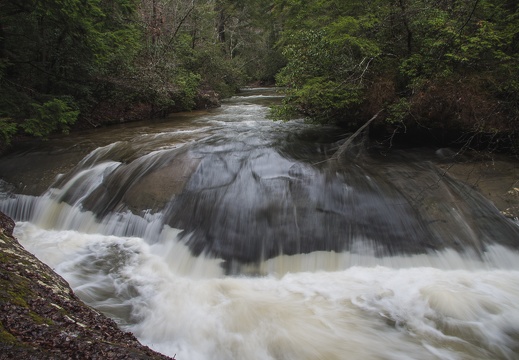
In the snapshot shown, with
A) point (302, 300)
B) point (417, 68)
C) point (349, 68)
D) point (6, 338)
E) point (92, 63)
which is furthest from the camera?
point (92, 63)

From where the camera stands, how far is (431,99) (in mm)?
7094

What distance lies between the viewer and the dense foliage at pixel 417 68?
6.63 m

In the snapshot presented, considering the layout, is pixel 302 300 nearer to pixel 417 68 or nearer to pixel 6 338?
pixel 6 338

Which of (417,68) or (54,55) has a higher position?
(54,55)

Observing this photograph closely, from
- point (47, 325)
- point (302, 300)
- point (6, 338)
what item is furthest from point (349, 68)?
point (6, 338)

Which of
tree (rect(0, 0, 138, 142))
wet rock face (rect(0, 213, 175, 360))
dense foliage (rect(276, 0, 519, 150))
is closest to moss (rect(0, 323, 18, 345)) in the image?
wet rock face (rect(0, 213, 175, 360))

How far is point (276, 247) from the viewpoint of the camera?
537 centimetres

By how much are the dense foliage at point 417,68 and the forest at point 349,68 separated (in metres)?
0.03

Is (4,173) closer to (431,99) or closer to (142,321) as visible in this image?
(142,321)

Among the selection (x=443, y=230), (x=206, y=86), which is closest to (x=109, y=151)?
(x=443, y=230)

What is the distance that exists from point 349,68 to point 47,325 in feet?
25.3

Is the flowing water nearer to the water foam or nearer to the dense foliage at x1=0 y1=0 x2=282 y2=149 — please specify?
the water foam

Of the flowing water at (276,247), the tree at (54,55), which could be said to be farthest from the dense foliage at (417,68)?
the tree at (54,55)

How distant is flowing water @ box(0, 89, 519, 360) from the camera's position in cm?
391
